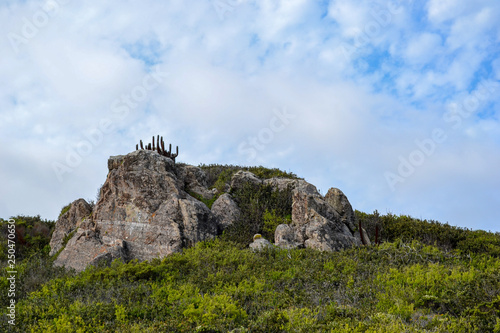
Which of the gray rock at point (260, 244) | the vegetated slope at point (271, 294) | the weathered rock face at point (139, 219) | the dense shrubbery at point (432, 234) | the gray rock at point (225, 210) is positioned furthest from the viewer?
the dense shrubbery at point (432, 234)

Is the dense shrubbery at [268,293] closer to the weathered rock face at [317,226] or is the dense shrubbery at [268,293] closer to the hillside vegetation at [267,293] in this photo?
the hillside vegetation at [267,293]

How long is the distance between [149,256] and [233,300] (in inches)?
246

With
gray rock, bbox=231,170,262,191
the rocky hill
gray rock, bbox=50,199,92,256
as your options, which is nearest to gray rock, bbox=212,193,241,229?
the rocky hill

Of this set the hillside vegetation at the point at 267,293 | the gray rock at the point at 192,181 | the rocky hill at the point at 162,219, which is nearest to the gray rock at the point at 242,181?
the rocky hill at the point at 162,219

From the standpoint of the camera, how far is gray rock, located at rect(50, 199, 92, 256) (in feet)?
62.2

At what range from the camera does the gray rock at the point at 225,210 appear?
17.4 meters

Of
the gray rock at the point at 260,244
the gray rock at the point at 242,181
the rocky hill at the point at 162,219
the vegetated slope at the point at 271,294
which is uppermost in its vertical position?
the gray rock at the point at 242,181

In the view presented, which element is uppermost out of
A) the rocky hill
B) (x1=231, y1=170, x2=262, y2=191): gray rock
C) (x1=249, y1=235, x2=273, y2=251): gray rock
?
(x1=231, y1=170, x2=262, y2=191): gray rock

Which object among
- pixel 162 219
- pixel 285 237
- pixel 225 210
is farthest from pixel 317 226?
pixel 162 219

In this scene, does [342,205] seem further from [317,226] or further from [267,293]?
[267,293]

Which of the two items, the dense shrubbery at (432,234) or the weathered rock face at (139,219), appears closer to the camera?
the weathered rock face at (139,219)

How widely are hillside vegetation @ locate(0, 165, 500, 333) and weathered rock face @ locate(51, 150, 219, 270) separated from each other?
1102 mm

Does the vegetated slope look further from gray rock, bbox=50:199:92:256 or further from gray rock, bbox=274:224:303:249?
gray rock, bbox=50:199:92:256

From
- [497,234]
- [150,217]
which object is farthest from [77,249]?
[497,234]
